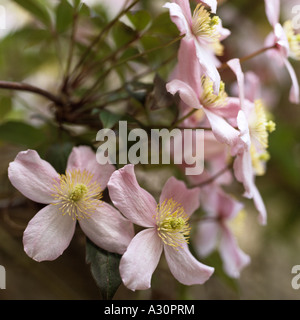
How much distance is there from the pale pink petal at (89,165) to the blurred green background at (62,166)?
27mm

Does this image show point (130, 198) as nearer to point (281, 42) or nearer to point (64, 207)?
point (64, 207)

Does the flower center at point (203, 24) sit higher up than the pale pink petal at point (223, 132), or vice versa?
the flower center at point (203, 24)

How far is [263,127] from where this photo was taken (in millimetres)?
435

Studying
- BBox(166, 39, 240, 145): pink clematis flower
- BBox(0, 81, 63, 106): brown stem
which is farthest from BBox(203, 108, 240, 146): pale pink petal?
BBox(0, 81, 63, 106): brown stem

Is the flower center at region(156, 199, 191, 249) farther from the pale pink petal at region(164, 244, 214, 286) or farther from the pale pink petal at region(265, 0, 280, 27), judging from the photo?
the pale pink petal at region(265, 0, 280, 27)

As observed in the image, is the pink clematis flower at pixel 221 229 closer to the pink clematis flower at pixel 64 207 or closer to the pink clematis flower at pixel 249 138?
the pink clematis flower at pixel 249 138

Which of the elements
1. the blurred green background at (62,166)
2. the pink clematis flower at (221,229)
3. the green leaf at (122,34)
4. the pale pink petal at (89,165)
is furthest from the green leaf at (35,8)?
the pink clematis flower at (221,229)

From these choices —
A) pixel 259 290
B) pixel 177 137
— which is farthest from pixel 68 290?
pixel 259 290

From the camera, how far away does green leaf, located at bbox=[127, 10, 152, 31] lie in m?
0.45

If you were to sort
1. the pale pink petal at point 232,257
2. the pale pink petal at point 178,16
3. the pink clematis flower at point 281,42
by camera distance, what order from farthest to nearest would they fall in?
the pale pink petal at point 232,257, the pink clematis flower at point 281,42, the pale pink petal at point 178,16

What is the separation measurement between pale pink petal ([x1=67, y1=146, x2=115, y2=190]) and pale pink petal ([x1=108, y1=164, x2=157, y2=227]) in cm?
4

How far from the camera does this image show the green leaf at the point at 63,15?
1.61 ft
